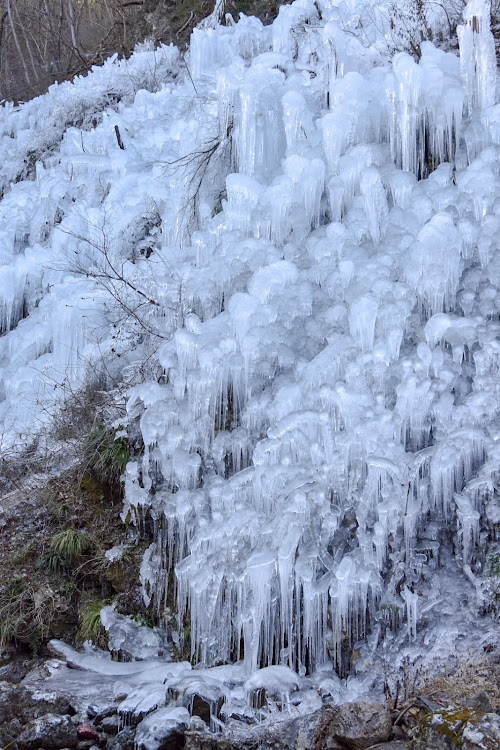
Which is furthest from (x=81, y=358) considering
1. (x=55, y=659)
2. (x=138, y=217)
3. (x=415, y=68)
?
(x=415, y=68)

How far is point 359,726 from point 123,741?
4.25ft

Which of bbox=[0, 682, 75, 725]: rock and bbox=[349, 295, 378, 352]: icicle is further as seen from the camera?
bbox=[349, 295, 378, 352]: icicle

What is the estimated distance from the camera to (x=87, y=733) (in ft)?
13.7

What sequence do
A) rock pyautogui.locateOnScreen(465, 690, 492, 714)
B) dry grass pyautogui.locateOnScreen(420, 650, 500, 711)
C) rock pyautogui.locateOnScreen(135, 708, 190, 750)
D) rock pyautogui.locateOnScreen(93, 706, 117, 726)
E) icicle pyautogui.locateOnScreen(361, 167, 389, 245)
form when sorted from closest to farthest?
rock pyautogui.locateOnScreen(465, 690, 492, 714) → dry grass pyautogui.locateOnScreen(420, 650, 500, 711) → rock pyautogui.locateOnScreen(135, 708, 190, 750) → rock pyautogui.locateOnScreen(93, 706, 117, 726) → icicle pyautogui.locateOnScreen(361, 167, 389, 245)

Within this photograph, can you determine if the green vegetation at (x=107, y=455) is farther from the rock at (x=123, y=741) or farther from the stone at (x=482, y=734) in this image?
the stone at (x=482, y=734)

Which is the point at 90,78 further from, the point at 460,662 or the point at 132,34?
the point at 460,662

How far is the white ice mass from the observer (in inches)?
171

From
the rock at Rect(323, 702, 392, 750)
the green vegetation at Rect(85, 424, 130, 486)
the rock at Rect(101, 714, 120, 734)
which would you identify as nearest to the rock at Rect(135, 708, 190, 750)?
the rock at Rect(101, 714, 120, 734)

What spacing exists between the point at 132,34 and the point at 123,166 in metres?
5.51

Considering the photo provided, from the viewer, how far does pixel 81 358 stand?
6977 millimetres

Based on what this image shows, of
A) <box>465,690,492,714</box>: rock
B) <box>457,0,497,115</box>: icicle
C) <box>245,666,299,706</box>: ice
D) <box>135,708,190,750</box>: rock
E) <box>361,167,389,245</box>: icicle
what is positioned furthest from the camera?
<box>457,0,497,115</box>: icicle

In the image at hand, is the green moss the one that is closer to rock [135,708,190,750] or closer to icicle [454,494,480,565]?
icicle [454,494,480,565]

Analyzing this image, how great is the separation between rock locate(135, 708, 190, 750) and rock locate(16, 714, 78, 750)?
445 mm

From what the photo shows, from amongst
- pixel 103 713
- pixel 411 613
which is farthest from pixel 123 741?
pixel 411 613
